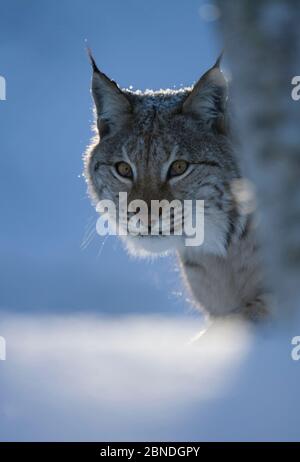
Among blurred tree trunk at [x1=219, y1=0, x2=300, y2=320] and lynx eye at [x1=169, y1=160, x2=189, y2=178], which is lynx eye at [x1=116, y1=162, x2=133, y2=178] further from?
blurred tree trunk at [x1=219, y1=0, x2=300, y2=320]

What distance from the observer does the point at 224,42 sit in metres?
0.61

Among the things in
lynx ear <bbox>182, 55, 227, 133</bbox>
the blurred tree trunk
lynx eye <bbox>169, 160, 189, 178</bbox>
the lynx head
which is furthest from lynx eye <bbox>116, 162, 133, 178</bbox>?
the blurred tree trunk

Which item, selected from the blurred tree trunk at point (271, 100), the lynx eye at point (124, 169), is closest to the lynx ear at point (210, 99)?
the lynx eye at point (124, 169)

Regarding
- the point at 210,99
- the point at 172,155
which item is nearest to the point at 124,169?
the point at 172,155

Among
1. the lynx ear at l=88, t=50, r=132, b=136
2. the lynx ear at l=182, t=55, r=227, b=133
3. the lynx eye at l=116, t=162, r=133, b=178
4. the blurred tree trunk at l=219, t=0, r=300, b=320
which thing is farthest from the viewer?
the lynx ear at l=88, t=50, r=132, b=136

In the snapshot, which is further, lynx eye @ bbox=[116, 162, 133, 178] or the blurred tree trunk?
lynx eye @ bbox=[116, 162, 133, 178]

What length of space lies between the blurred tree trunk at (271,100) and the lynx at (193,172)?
161 inches

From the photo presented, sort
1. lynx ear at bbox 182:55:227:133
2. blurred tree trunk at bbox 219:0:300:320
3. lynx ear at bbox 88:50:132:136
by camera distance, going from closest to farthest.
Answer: blurred tree trunk at bbox 219:0:300:320 < lynx ear at bbox 182:55:227:133 < lynx ear at bbox 88:50:132:136

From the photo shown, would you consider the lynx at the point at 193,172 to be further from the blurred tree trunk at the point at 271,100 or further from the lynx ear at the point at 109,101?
the blurred tree trunk at the point at 271,100

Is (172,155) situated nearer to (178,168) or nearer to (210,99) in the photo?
(178,168)

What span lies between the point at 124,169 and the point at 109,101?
1.96 feet

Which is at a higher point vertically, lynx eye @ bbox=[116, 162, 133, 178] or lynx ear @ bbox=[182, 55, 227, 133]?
lynx ear @ bbox=[182, 55, 227, 133]

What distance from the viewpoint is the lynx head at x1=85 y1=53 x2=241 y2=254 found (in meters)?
4.94

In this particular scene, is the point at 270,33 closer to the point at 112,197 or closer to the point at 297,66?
the point at 297,66
